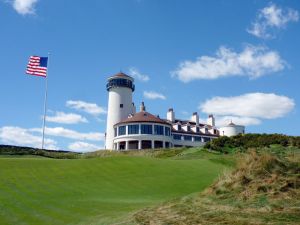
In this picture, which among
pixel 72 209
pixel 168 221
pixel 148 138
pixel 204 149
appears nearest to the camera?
pixel 168 221

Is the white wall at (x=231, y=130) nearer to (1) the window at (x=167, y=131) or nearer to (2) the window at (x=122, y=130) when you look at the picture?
(1) the window at (x=167, y=131)

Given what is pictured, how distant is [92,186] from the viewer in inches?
952

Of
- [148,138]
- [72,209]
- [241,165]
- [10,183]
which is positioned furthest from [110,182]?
[148,138]

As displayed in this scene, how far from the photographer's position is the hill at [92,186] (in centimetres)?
1479

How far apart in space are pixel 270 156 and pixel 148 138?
5149 cm

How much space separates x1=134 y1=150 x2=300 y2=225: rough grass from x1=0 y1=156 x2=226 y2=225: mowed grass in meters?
1.92

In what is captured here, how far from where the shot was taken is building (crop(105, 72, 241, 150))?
212 ft

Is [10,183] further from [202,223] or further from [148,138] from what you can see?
[148,138]

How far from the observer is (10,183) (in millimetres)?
24844

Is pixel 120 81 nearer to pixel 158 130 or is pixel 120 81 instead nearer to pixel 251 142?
pixel 158 130

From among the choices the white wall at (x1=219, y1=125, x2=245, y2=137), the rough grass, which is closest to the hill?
the rough grass

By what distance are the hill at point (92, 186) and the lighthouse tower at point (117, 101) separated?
34921 mm

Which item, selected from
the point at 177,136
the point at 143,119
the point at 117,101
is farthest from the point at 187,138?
the point at 117,101

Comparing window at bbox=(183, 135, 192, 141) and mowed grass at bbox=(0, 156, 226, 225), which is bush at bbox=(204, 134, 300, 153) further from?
window at bbox=(183, 135, 192, 141)
